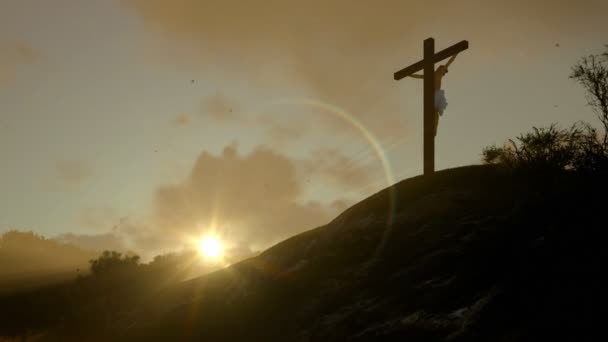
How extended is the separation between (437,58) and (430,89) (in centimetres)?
96

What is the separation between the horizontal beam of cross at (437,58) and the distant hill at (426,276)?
358 centimetres

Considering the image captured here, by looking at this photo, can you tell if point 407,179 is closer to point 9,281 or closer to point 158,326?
point 158,326

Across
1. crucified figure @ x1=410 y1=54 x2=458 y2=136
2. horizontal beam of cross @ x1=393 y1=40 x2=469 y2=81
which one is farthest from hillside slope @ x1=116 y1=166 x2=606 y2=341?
horizontal beam of cross @ x1=393 y1=40 x2=469 y2=81

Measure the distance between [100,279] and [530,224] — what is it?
77.1ft

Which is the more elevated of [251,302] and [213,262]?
[213,262]

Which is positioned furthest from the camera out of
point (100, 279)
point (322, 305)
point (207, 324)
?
point (100, 279)

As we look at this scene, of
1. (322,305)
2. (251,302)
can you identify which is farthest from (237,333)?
(322,305)

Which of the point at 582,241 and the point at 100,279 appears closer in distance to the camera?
the point at 582,241

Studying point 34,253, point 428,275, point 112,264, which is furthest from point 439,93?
point 34,253

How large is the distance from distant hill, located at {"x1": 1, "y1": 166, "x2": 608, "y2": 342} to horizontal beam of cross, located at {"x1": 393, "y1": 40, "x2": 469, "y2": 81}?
11.7 feet

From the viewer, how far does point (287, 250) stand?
1404 cm

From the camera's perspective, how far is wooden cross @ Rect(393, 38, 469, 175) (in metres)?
14.3

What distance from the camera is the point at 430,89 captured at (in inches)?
579

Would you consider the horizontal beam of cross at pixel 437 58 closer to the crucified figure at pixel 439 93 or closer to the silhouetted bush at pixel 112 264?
the crucified figure at pixel 439 93
